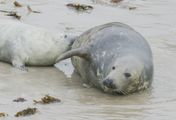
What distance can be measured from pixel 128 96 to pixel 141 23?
3.23 meters

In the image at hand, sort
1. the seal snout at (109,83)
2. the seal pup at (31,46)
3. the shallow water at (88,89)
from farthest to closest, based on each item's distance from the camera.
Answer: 1. the seal pup at (31,46)
2. the seal snout at (109,83)
3. the shallow water at (88,89)

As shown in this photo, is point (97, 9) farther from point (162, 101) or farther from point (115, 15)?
point (162, 101)

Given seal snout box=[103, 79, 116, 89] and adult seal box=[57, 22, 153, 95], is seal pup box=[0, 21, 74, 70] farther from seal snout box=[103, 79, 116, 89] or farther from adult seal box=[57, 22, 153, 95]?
seal snout box=[103, 79, 116, 89]

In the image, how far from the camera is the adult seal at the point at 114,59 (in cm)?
630

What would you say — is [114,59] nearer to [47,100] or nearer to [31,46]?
[47,100]

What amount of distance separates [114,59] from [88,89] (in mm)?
385

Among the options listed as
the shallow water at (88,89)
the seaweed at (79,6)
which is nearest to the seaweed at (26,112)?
the shallow water at (88,89)

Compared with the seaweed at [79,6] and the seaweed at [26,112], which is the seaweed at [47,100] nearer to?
the seaweed at [26,112]

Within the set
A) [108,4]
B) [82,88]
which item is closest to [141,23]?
[108,4]

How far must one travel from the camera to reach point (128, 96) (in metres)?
6.37

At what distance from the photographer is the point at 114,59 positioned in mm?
6551

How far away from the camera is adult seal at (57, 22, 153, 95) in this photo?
6305 mm

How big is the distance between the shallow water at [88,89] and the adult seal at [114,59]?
4.4 inches

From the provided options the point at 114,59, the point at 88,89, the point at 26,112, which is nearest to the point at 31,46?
the point at 88,89
